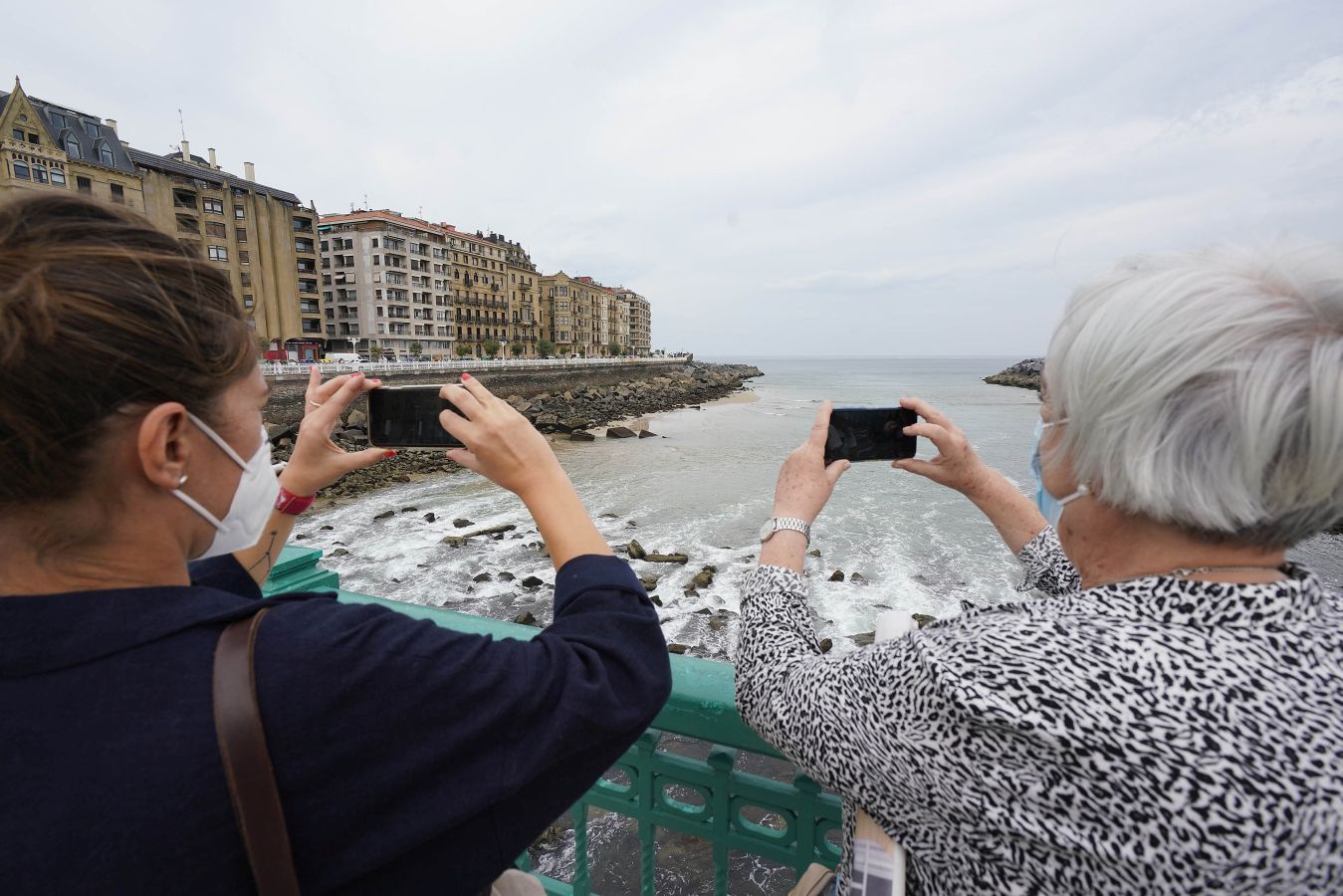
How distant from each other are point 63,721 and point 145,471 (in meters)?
0.31

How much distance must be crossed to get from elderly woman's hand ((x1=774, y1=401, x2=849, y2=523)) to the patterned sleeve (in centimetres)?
57

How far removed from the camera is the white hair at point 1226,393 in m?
0.83

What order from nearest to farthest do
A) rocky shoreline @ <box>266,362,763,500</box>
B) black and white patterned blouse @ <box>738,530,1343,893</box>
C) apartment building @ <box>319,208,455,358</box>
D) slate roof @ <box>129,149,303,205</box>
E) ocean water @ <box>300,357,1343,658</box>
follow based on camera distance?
1. black and white patterned blouse @ <box>738,530,1343,893</box>
2. ocean water @ <box>300,357,1343,658</box>
3. rocky shoreline @ <box>266,362,763,500</box>
4. slate roof @ <box>129,149,303,205</box>
5. apartment building @ <box>319,208,455,358</box>

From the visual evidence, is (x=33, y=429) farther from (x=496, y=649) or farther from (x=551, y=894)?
(x=551, y=894)

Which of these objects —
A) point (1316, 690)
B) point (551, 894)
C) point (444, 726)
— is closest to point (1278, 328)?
point (1316, 690)

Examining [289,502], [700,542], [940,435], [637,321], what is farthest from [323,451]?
[637,321]

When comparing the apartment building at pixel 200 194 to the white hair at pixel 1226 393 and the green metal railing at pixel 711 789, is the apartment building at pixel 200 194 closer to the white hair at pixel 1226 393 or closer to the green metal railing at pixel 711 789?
the green metal railing at pixel 711 789

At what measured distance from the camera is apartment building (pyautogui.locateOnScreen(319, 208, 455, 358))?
175 ft

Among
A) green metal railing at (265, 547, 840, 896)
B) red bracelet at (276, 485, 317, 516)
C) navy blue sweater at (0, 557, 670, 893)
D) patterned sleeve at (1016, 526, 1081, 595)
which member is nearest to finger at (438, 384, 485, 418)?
navy blue sweater at (0, 557, 670, 893)

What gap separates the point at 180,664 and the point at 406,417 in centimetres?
98

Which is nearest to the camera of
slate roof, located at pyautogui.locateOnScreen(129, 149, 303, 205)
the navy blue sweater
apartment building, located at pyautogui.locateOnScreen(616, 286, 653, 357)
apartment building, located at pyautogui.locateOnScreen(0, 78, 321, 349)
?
the navy blue sweater

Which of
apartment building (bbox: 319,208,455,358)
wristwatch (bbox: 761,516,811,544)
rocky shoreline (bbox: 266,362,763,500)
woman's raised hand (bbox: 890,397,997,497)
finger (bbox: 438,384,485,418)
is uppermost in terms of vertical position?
apartment building (bbox: 319,208,455,358)

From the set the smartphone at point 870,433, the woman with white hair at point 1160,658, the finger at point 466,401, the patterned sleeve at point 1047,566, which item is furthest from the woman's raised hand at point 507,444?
the patterned sleeve at point 1047,566

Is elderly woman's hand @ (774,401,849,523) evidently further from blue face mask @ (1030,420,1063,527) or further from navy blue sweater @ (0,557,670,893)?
navy blue sweater @ (0,557,670,893)
